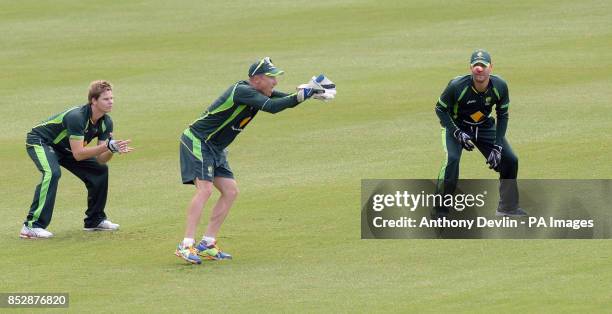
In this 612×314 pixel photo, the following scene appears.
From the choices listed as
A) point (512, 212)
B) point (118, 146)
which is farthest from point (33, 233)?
point (512, 212)

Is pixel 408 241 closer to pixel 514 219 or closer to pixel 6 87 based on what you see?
pixel 514 219

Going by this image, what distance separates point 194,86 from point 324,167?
7.82 meters

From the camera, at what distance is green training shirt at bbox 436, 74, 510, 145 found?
15.3 m

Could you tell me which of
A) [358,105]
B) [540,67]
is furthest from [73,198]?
[540,67]

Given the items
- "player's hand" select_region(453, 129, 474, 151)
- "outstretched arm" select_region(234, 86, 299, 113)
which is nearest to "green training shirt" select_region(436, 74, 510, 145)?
"player's hand" select_region(453, 129, 474, 151)

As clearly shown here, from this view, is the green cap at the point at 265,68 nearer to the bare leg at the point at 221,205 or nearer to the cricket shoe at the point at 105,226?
the bare leg at the point at 221,205

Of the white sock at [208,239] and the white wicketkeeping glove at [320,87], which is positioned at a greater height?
the white wicketkeeping glove at [320,87]

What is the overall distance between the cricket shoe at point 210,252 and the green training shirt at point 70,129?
217cm

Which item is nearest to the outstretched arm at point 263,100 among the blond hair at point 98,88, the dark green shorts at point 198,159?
the dark green shorts at point 198,159

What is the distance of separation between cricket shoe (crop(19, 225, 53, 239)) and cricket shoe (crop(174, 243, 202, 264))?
7.66 ft

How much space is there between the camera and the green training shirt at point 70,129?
1507 cm

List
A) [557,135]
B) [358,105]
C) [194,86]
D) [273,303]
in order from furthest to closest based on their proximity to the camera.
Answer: [194,86], [358,105], [557,135], [273,303]

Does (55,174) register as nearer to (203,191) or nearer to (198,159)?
(198,159)

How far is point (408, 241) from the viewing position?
14.7m
